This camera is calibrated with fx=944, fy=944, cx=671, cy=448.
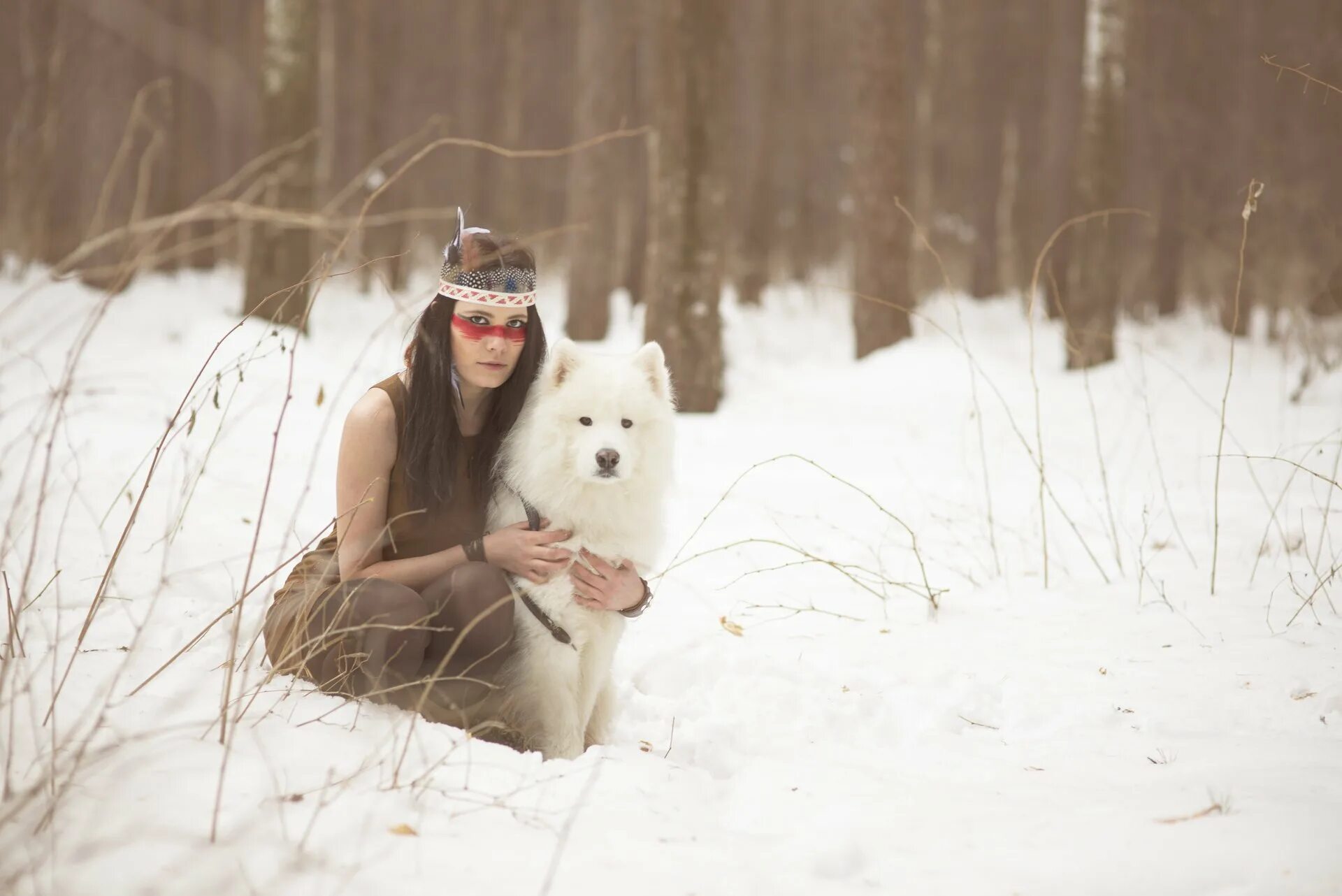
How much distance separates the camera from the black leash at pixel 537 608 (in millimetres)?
2551

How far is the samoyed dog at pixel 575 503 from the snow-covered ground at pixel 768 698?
20cm

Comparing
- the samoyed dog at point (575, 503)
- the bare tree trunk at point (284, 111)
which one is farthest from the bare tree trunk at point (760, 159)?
the samoyed dog at point (575, 503)

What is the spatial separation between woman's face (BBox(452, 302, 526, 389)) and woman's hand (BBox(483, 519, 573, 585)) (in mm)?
427

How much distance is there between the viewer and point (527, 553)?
99.6 inches

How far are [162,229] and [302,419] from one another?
4.41 meters

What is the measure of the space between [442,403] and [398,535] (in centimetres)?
41

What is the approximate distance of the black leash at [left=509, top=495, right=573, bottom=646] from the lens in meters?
2.55

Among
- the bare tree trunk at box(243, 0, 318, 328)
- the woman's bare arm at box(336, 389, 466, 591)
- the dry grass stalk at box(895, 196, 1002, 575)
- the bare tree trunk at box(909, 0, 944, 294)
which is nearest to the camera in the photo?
the woman's bare arm at box(336, 389, 466, 591)

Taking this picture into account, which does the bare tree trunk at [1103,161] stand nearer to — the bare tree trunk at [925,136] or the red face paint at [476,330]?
the bare tree trunk at [925,136]

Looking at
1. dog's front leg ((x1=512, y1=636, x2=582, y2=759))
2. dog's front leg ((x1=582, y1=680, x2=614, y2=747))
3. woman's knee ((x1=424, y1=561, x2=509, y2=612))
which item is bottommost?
dog's front leg ((x1=582, y1=680, x2=614, y2=747))

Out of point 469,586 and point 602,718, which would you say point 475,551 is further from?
point 602,718

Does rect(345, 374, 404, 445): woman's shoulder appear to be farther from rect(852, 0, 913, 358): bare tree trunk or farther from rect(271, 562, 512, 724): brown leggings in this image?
rect(852, 0, 913, 358): bare tree trunk

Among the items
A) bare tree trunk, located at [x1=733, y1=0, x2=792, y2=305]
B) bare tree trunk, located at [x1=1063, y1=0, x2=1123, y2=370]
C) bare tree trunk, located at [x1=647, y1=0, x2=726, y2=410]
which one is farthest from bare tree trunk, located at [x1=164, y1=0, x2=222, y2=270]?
bare tree trunk, located at [x1=1063, y1=0, x2=1123, y2=370]

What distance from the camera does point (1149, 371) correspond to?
8305 mm
